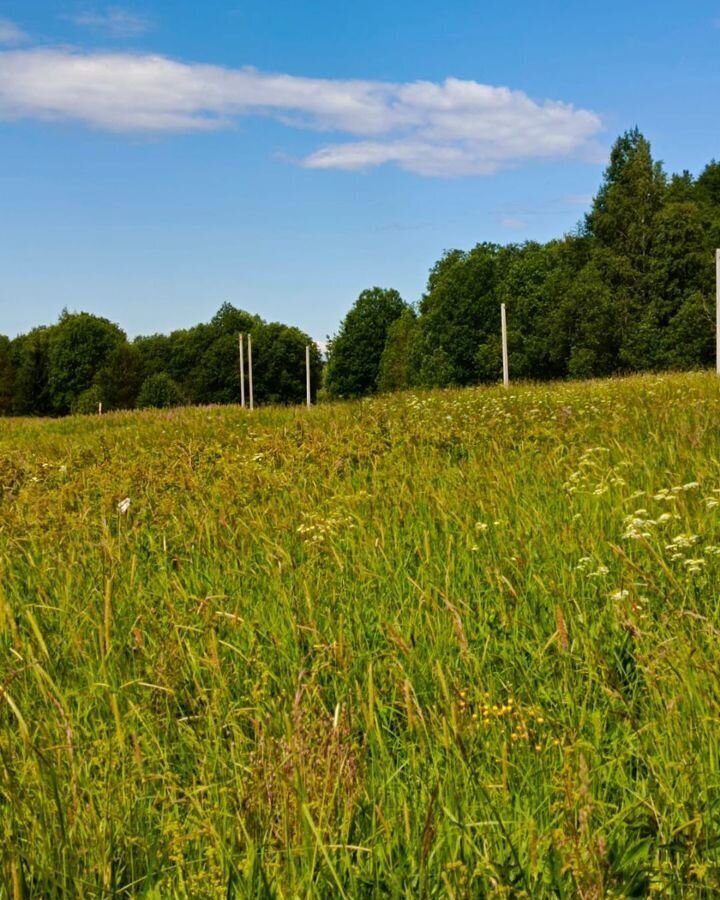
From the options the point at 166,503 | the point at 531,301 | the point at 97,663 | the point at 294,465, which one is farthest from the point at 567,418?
the point at 531,301

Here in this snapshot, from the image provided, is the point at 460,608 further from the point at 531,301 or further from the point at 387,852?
the point at 531,301

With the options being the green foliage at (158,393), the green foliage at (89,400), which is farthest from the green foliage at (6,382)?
the green foliage at (158,393)

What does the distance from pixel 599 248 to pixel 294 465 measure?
45329mm

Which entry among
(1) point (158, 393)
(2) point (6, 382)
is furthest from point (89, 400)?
(2) point (6, 382)

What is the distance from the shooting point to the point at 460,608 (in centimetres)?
292

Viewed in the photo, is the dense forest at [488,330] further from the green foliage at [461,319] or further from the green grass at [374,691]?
the green grass at [374,691]

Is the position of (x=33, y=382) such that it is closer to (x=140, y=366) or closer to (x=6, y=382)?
(x=6, y=382)

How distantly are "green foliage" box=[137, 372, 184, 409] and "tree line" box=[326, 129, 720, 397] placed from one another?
21.2m

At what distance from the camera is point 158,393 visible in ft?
237

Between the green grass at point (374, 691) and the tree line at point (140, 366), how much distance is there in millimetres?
67972

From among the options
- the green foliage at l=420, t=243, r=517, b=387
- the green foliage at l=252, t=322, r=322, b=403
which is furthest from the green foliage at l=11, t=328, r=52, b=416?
the green foliage at l=420, t=243, r=517, b=387

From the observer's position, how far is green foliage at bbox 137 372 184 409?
233 ft

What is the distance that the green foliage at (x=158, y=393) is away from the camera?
70875mm

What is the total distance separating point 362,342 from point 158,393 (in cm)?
2145
